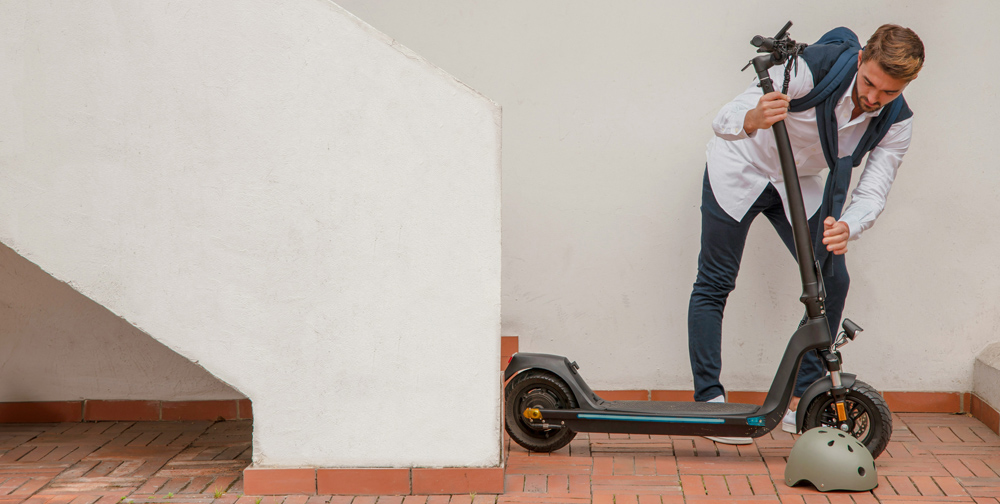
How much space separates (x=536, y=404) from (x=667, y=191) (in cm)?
132

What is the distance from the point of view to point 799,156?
11.2 ft

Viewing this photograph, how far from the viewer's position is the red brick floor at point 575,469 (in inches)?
115

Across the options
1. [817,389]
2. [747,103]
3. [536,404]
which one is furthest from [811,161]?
[536,404]

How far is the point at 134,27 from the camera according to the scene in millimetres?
2816

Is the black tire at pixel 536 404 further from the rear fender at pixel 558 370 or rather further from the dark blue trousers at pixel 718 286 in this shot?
the dark blue trousers at pixel 718 286

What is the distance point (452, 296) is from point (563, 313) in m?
1.32

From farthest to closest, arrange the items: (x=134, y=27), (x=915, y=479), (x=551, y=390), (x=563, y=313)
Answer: (x=563, y=313)
(x=551, y=390)
(x=915, y=479)
(x=134, y=27)

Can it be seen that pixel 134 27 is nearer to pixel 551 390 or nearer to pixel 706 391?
pixel 551 390

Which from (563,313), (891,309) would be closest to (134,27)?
(563,313)

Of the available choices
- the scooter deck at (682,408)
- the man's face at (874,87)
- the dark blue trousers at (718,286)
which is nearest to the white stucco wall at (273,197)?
the scooter deck at (682,408)

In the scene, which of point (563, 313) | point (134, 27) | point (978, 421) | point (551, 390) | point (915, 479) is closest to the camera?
point (134, 27)

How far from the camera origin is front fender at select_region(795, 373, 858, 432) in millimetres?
3084

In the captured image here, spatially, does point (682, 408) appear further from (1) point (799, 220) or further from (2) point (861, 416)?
(1) point (799, 220)

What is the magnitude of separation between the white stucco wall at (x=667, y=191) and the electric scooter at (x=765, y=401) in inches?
29.6
